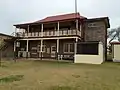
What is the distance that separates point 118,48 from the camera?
24344mm

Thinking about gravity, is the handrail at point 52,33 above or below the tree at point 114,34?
below

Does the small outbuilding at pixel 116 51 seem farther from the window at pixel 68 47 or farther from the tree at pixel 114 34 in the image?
the tree at pixel 114 34

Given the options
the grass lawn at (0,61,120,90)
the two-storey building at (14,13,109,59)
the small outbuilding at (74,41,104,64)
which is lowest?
the grass lawn at (0,61,120,90)

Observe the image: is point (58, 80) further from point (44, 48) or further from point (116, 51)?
point (44, 48)

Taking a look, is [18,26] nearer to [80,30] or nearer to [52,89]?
[80,30]

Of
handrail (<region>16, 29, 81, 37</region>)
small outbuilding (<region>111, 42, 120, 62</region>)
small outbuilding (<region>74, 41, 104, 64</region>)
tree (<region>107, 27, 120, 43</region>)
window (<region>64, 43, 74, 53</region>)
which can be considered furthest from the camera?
tree (<region>107, 27, 120, 43</region>)

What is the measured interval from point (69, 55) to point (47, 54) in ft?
18.2

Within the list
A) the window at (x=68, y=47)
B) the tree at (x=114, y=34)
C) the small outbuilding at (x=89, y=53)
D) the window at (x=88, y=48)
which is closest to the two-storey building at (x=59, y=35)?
the window at (x=68, y=47)

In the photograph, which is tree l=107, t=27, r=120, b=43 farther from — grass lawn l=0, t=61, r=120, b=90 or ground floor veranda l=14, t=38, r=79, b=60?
grass lawn l=0, t=61, r=120, b=90

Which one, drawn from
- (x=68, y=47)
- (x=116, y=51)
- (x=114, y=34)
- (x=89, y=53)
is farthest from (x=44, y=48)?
(x=114, y=34)

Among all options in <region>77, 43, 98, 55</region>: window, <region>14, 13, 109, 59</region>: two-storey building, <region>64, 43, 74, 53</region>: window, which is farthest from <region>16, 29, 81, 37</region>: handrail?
<region>77, 43, 98, 55</region>: window

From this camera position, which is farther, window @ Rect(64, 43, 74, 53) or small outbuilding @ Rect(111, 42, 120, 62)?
window @ Rect(64, 43, 74, 53)

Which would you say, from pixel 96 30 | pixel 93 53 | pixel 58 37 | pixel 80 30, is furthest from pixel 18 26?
pixel 93 53

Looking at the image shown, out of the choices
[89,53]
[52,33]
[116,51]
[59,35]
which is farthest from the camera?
[52,33]
